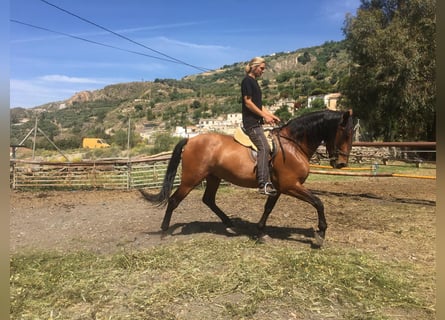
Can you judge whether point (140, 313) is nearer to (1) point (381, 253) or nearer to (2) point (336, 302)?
(2) point (336, 302)

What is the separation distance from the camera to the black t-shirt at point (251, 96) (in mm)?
5199

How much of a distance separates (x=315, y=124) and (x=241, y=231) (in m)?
2.28

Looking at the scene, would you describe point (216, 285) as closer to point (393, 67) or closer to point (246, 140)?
point (246, 140)

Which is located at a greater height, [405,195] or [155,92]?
[155,92]

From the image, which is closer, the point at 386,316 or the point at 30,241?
the point at 386,316

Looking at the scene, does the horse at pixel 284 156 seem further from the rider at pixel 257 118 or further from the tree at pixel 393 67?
the tree at pixel 393 67

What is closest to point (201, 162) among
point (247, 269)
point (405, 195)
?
point (247, 269)

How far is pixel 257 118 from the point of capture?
5.30 meters

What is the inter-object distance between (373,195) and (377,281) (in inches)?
219

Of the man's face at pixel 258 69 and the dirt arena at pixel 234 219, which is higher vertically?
the man's face at pixel 258 69

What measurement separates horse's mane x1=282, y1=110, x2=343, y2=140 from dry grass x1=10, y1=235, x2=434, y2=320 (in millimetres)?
1801

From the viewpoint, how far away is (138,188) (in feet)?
38.1

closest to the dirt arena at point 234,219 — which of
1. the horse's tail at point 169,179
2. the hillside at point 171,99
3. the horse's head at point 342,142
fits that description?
the horse's tail at point 169,179

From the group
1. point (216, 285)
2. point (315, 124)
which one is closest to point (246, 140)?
point (315, 124)
